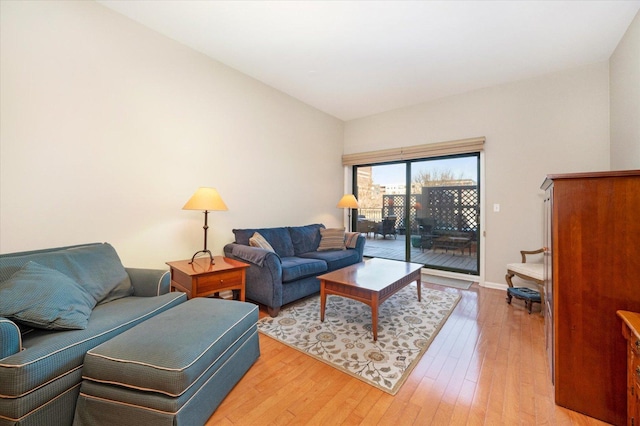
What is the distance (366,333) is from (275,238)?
5.82ft

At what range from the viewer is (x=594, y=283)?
1.43 metres

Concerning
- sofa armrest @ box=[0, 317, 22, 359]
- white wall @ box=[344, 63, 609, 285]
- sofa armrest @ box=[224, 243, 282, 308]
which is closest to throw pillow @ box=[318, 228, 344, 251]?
sofa armrest @ box=[224, 243, 282, 308]

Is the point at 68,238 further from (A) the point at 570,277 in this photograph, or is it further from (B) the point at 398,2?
(A) the point at 570,277

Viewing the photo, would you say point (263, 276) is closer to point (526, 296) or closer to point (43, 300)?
point (43, 300)

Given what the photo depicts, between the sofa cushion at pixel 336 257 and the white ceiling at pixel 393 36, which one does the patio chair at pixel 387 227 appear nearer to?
the sofa cushion at pixel 336 257

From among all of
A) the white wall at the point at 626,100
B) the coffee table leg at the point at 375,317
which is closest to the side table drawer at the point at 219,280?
the coffee table leg at the point at 375,317

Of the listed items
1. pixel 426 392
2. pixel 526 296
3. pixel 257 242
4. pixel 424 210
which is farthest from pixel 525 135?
pixel 257 242

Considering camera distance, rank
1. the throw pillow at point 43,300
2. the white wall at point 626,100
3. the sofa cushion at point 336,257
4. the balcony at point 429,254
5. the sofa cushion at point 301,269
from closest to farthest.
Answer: the throw pillow at point 43,300 < the white wall at point 626,100 < the sofa cushion at point 301,269 < the sofa cushion at point 336,257 < the balcony at point 429,254

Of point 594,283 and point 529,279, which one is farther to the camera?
point 529,279

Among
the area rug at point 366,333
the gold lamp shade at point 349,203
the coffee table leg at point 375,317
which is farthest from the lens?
the gold lamp shade at point 349,203

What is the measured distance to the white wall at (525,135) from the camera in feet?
10.3

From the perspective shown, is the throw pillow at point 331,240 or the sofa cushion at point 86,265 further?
the throw pillow at point 331,240

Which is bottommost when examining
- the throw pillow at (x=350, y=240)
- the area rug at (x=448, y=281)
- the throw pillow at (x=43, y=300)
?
the area rug at (x=448, y=281)

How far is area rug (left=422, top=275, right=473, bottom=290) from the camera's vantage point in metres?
3.76
